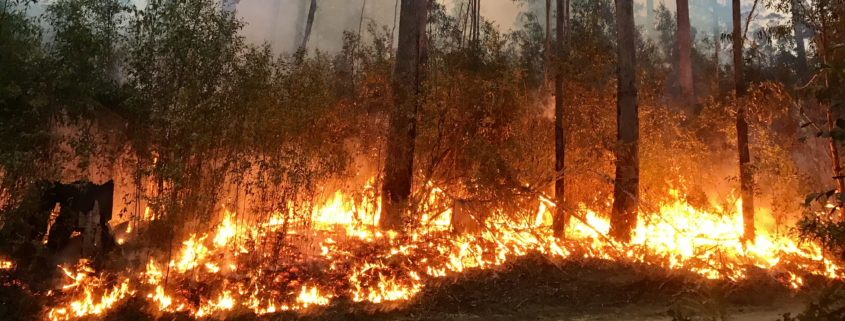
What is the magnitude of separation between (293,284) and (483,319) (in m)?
2.74

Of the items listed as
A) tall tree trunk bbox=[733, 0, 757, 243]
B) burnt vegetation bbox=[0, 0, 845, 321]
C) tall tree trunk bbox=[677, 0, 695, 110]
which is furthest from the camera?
tall tree trunk bbox=[677, 0, 695, 110]

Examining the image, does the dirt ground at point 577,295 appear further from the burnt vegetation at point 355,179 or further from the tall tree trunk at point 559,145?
the tall tree trunk at point 559,145

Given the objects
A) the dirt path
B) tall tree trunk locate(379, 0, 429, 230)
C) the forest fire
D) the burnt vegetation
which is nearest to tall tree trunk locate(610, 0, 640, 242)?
the burnt vegetation

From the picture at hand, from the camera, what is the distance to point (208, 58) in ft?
22.1

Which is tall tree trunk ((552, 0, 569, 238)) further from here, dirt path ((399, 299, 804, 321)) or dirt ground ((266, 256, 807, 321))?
dirt path ((399, 299, 804, 321))

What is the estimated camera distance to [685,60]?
59.4 feet

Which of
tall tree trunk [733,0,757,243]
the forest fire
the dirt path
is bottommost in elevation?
the dirt path

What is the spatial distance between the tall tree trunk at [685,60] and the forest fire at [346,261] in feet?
30.0

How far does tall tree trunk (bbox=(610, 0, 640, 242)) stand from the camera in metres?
9.11

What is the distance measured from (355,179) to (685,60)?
14.9 meters

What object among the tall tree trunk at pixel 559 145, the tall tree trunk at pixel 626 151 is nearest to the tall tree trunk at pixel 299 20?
the tall tree trunk at pixel 559 145

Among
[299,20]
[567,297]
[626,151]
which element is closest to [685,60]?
[626,151]

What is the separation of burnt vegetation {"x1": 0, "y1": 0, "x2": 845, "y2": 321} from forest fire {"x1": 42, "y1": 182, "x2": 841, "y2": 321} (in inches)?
1.5

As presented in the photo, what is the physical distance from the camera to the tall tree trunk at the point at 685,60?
17.9 metres
